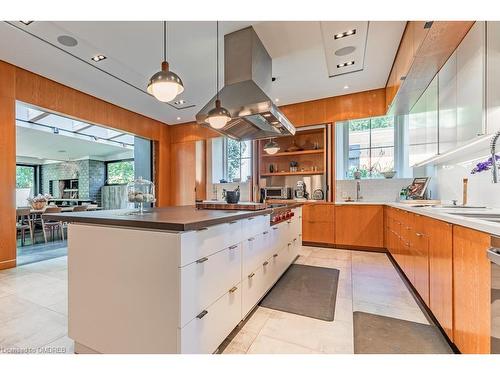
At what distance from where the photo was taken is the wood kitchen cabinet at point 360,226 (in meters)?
4.08

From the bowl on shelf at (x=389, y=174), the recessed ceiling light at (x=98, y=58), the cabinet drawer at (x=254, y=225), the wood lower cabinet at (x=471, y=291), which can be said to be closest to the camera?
the wood lower cabinet at (x=471, y=291)

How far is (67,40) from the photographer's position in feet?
9.58

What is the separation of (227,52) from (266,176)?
120 inches

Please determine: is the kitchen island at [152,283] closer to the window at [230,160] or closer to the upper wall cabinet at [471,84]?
the upper wall cabinet at [471,84]

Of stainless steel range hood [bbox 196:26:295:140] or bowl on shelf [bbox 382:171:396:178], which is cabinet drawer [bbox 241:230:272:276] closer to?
stainless steel range hood [bbox 196:26:295:140]

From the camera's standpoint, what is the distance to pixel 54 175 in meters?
11.1

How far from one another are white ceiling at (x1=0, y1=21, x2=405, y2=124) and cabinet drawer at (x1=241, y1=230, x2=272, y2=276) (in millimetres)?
2299

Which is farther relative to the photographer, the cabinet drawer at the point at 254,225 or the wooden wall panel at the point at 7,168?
the wooden wall panel at the point at 7,168

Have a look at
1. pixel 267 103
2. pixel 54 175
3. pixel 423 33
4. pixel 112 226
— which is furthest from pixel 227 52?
pixel 54 175

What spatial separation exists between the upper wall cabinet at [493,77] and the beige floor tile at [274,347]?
81.2 inches

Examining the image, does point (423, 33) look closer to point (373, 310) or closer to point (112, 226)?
point (373, 310)

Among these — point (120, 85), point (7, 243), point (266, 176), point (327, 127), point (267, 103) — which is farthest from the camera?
point (266, 176)

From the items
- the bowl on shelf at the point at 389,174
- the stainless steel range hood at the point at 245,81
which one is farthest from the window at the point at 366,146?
the stainless steel range hood at the point at 245,81

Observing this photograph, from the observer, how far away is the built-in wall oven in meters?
1.06
